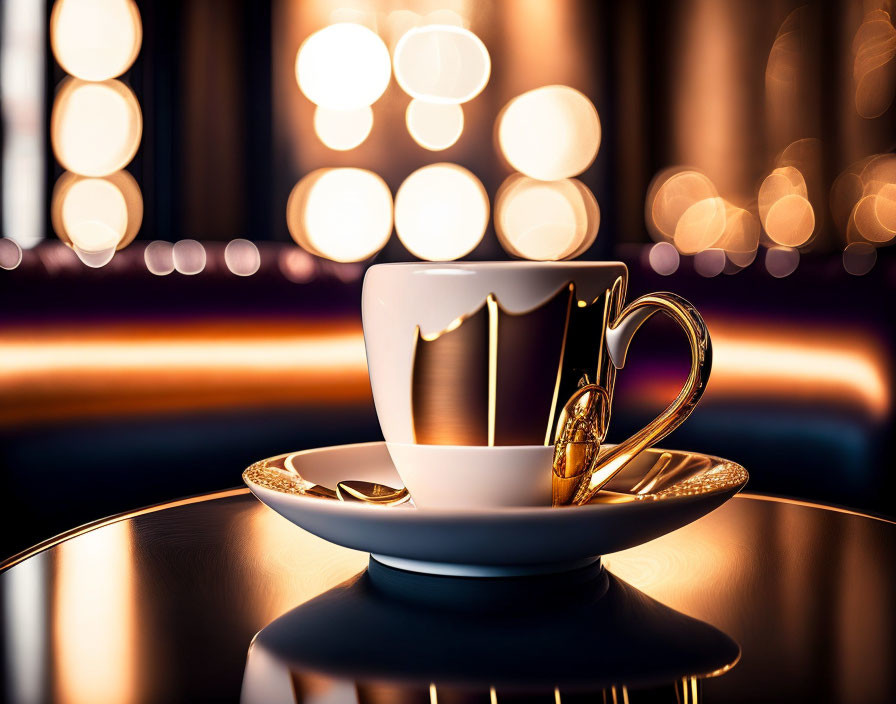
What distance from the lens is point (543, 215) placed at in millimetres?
5004

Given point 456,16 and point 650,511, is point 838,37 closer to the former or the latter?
point 456,16

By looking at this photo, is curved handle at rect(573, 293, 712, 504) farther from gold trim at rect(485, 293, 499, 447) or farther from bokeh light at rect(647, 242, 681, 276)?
bokeh light at rect(647, 242, 681, 276)

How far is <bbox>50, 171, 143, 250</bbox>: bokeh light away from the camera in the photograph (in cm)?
350

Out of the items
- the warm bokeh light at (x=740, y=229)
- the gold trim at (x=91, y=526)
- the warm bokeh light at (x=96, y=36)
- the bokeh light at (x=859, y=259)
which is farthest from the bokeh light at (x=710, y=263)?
the warm bokeh light at (x=740, y=229)


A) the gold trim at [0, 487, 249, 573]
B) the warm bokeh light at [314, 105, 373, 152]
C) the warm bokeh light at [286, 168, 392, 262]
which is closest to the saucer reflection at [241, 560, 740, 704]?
the gold trim at [0, 487, 249, 573]

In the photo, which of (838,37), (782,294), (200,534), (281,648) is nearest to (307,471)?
(200,534)

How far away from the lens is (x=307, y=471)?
54 centimetres

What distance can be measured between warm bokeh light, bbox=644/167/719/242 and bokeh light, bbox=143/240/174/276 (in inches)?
154

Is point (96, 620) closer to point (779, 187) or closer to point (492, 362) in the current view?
point (492, 362)

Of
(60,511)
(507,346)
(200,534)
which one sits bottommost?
(60,511)

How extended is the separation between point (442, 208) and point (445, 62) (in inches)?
30.3

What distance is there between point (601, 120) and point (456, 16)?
0.91 meters

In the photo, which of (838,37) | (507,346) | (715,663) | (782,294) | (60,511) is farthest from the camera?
(838,37)

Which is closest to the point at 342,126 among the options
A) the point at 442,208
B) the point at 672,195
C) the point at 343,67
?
the point at 343,67
